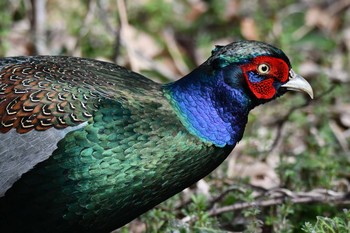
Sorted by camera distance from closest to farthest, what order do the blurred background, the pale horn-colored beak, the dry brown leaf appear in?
the pale horn-colored beak, the blurred background, the dry brown leaf

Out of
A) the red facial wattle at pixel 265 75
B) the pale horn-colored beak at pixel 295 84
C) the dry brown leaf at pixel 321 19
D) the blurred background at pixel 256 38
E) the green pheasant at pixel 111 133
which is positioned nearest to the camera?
the green pheasant at pixel 111 133

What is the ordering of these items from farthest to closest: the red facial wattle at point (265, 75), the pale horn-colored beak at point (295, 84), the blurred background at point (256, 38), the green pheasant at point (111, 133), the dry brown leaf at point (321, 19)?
the dry brown leaf at point (321, 19) < the blurred background at point (256, 38) < the pale horn-colored beak at point (295, 84) < the red facial wattle at point (265, 75) < the green pheasant at point (111, 133)

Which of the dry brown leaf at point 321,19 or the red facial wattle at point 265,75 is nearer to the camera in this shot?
the red facial wattle at point 265,75

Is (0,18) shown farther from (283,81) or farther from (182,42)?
(283,81)

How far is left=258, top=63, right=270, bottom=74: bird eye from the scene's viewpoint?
12.2 feet

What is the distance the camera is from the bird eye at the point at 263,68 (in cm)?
371

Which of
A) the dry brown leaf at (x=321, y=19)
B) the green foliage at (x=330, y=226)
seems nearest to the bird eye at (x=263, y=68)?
the green foliage at (x=330, y=226)

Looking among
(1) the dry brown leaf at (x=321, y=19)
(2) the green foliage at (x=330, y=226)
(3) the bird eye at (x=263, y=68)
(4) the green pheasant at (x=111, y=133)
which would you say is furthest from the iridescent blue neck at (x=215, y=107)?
(1) the dry brown leaf at (x=321, y=19)

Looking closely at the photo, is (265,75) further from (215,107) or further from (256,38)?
(256,38)

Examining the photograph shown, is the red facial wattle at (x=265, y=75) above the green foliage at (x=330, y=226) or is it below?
above

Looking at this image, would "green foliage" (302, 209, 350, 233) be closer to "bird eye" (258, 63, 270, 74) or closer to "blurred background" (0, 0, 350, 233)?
"blurred background" (0, 0, 350, 233)

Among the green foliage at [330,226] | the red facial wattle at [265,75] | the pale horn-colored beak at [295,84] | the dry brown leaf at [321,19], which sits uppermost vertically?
the dry brown leaf at [321,19]

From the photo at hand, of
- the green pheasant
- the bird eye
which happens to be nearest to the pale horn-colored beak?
the green pheasant

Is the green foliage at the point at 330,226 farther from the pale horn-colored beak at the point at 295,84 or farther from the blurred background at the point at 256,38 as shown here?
the pale horn-colored beak at the point at 295,84
